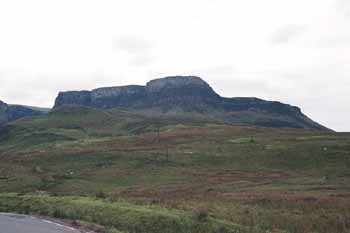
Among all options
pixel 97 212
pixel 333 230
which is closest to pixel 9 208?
pixel 97 212

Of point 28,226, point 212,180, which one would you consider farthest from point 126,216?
point 212,180

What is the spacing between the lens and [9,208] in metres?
36.4

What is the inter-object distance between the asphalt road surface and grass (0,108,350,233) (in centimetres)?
233

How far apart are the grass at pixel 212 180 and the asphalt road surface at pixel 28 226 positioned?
7.65ft

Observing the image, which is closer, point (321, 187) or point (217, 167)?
point (321, 187)

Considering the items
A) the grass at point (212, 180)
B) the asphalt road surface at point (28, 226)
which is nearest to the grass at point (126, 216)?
the grass at point (212, 180)

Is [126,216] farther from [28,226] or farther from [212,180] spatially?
[212,180]

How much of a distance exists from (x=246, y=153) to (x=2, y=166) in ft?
141

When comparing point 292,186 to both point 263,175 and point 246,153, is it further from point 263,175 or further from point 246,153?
point 246,153

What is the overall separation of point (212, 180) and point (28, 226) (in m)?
45.0

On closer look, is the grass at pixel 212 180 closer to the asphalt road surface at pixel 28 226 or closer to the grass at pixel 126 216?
the grass at pixel 126 216

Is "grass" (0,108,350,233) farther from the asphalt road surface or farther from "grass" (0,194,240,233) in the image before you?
the asphalt road surface

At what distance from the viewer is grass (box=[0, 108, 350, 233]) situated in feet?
100

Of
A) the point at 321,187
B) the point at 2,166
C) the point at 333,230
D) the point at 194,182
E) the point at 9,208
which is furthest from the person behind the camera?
the point at 2,166
